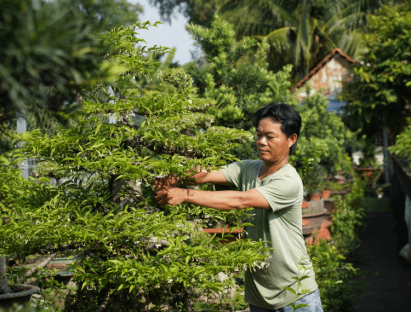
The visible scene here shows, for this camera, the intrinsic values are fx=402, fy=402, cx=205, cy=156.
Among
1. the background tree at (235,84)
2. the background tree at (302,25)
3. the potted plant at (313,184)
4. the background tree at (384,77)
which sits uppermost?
the background tree at (302,25)

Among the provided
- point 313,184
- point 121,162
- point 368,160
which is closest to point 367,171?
point 368,160

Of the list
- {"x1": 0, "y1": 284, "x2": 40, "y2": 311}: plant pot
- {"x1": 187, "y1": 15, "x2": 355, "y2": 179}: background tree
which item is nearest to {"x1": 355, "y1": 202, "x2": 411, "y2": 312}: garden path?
{"x1": 187, "y1": 15, "x2": 355, "y2": 179}: background tree

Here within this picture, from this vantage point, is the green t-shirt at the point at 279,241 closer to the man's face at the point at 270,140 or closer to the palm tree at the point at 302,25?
the man's face at the point at 270,140

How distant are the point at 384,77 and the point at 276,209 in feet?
35.5

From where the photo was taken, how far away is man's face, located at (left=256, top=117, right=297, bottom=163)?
2.35 m

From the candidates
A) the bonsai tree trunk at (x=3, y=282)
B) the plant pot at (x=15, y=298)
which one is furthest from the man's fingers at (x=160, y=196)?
the bonsai tree trunk at (x=3, y=282)

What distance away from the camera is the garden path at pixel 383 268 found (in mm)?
4809

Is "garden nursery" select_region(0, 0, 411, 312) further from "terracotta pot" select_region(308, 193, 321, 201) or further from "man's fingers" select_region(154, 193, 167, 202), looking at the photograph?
"terracotta pot" select_region(308, 193, 321, 201)

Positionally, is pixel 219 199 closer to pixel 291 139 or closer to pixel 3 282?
pixel 291 139

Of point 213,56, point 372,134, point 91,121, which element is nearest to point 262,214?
point 91,121

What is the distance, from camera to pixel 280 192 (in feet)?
7.23

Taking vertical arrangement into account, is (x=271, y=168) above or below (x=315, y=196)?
below

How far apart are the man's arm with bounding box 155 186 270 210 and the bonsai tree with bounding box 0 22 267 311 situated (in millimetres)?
69

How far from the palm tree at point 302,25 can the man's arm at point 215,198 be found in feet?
53.3
